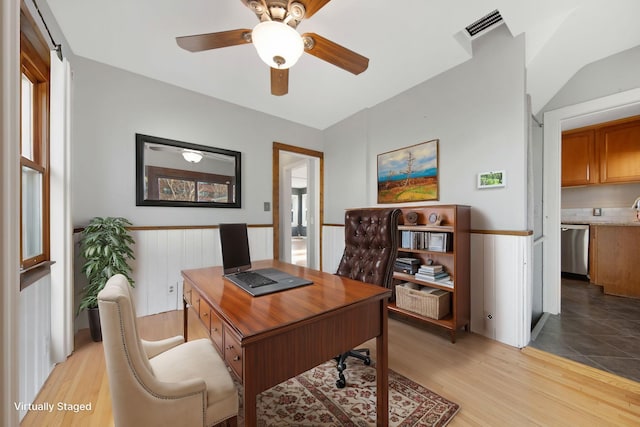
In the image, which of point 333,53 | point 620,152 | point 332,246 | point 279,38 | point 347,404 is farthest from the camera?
point 332,246

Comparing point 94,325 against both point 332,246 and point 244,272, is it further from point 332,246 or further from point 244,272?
point 332,246

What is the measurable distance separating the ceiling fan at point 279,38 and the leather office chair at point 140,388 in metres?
1.42

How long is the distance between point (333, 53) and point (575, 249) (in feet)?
16.0

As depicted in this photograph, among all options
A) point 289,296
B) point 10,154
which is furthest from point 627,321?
point 10,154

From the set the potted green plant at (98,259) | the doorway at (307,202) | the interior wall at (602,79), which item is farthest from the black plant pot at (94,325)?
the interior wall at (602,79)

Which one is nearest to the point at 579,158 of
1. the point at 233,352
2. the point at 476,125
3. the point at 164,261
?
the point at 476,125

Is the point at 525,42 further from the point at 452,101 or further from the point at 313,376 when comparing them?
the point at 313,376

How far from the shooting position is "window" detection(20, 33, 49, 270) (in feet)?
5.44

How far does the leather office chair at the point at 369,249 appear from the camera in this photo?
183 centimetres

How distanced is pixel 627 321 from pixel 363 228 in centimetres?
303

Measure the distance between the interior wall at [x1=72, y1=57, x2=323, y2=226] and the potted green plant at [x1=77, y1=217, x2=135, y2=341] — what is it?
317mm

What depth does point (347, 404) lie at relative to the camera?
151cm

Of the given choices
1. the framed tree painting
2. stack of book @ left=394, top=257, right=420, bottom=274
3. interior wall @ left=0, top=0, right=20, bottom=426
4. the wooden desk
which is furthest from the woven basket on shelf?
interior wall @ left=0, top=0, right=20, bottom=426

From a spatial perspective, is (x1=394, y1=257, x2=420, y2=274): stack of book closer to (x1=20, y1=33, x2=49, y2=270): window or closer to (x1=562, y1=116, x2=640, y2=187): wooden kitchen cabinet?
(x1=20, y1=33, x2=49, y2=270): window
